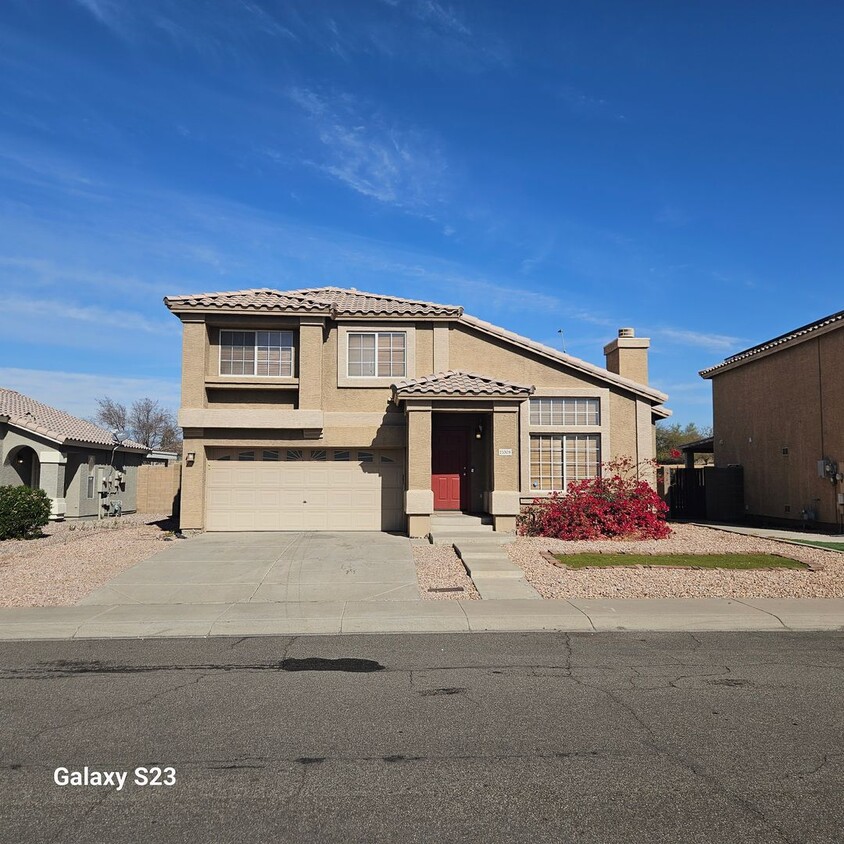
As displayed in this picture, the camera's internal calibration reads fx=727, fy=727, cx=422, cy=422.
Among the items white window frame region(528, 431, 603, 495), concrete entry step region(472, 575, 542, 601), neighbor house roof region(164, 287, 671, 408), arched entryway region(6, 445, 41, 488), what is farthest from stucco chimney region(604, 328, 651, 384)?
arched entryway region(6, 445, 41, 488)

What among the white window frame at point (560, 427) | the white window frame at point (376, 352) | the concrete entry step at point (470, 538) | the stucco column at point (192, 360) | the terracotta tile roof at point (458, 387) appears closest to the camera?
the concrete entry step at point (470, 538)

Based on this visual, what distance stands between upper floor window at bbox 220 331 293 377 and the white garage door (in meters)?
2.12

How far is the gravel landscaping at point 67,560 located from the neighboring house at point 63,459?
128 inches

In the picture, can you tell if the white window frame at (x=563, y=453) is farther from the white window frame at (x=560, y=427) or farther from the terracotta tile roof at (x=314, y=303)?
the terracotta tile roof at (x=314, y=303)

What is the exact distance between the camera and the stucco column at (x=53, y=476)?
23.9 metres

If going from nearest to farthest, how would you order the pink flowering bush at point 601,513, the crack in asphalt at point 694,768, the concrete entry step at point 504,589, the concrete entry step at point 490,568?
the crack in asphalt at point 694,768, the concrete entry step at point 504,589, the concrete entry step at point 490,568, the pink flowering bush at point 601,513

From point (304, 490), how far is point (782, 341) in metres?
14.9

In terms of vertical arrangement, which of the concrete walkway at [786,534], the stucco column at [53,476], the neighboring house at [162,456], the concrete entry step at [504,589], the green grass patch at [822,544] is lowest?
the concrete entry step at [504,589]

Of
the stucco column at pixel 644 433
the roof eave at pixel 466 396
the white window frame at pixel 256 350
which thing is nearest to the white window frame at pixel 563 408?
the stucco column at pixel 644 433

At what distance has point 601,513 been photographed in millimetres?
17469

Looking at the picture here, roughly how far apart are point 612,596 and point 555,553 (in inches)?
146

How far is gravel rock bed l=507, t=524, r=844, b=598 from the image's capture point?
37.9 ft

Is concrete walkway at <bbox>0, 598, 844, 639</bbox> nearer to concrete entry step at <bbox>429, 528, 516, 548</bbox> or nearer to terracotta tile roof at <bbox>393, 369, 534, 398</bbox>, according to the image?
concrete entry step at <bbox>429, 528, 516, 548</bbox>

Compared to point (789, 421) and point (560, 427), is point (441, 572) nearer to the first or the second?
point (560, 427)
